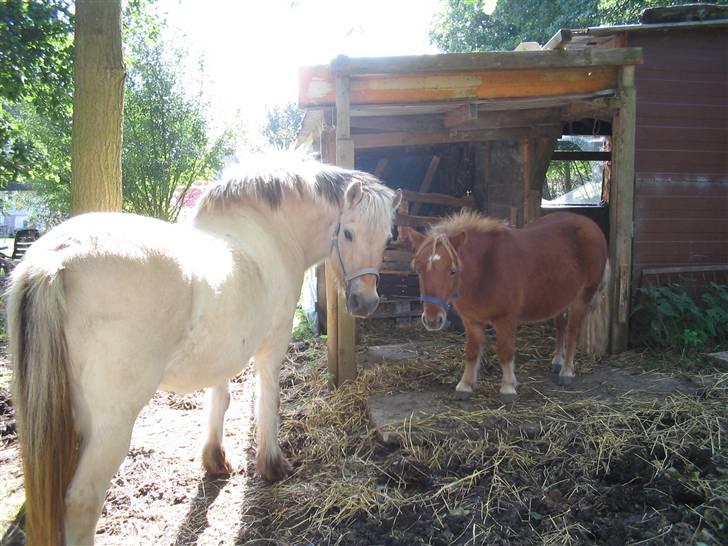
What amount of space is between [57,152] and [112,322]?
15495 mm

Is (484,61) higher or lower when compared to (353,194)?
higher

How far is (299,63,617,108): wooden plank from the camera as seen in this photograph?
175 inches

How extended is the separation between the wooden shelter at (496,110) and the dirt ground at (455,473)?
1.06 metres

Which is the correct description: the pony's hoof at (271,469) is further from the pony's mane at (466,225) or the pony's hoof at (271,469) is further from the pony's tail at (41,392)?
the pony's mane at (466,225)

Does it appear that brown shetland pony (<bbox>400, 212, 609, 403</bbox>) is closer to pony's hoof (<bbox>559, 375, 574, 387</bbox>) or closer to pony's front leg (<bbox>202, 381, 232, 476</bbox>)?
pony's hoof (<bbox>559, 375, 574, 387</bbox>)

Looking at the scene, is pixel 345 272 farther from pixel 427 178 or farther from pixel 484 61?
pixel 427 178

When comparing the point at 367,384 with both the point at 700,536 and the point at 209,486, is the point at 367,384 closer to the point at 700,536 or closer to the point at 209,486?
the point at 209,486

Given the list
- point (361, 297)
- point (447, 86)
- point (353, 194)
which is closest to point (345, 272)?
point (361, 297)

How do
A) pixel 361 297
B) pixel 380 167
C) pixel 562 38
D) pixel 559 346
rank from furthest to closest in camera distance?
1. pixel 380 167
2. pixel 559 346
3. pixel 562 38
4. pixel 361 297

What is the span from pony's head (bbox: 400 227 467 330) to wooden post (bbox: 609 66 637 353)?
2.04m

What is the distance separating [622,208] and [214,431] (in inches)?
170

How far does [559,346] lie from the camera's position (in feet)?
16.8

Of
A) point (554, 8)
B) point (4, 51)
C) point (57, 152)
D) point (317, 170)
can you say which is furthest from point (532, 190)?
point (57, 152)

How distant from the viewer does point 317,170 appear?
3.52 meters
